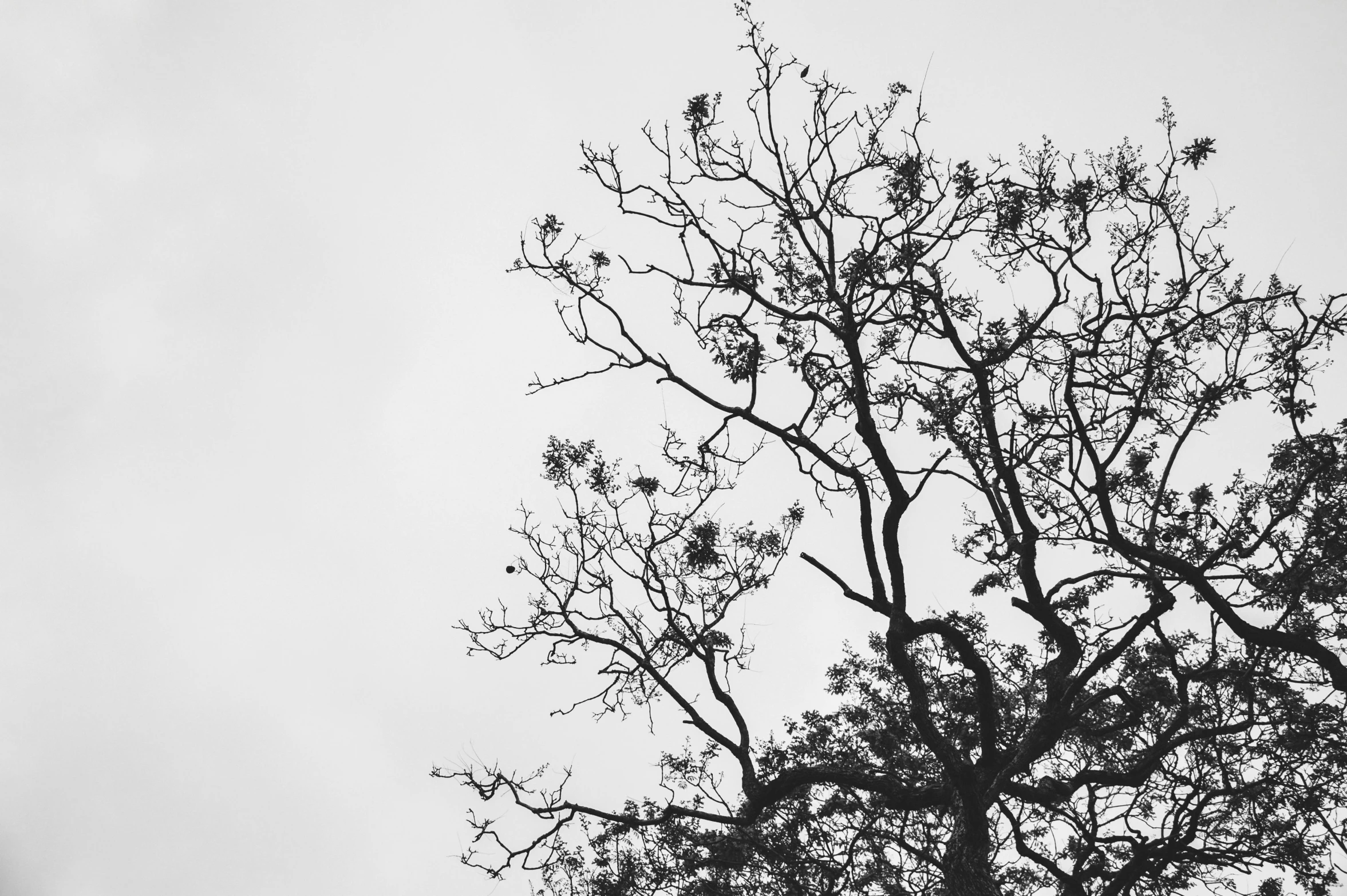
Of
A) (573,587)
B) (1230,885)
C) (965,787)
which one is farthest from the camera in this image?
(573,587)

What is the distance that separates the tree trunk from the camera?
21.4 ft

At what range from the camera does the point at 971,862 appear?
659cm

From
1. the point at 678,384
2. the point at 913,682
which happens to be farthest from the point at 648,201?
the point at 913,682

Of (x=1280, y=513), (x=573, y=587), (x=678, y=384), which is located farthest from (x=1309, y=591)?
A: (x=573, y=587)

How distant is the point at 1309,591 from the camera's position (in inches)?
277

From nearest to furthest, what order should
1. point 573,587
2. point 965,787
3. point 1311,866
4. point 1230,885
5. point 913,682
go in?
point 965,787 < point 913,682 < point 1311,866 < point 1230,885 < point 573,587

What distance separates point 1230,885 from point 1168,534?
3204mm

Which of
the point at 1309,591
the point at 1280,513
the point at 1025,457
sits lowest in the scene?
the point at 1309,591

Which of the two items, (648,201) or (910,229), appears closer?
(910,229)

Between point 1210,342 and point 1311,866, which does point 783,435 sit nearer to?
point 1210,342

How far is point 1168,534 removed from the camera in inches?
Result: 302

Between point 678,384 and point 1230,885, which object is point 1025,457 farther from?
point 1230,885

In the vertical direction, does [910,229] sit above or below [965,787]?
above

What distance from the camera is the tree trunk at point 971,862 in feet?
21.4
